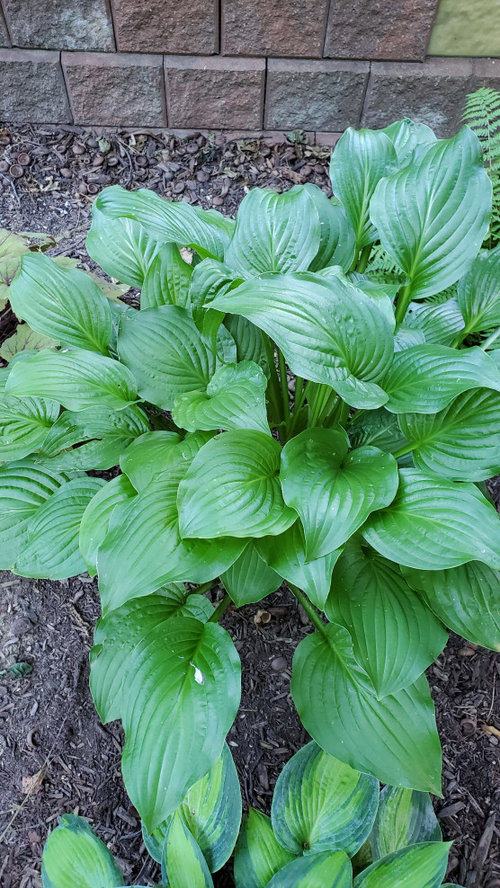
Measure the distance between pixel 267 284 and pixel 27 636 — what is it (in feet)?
3.60

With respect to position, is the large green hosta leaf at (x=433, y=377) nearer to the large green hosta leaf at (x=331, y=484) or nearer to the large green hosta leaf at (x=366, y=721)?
the large green hosta leaf at (x=331, y=484)

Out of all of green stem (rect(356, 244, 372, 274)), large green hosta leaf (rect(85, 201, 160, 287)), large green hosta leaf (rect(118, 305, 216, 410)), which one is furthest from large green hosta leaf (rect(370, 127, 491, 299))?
large green hosta leaf (rect(85, 201, 160, 287))

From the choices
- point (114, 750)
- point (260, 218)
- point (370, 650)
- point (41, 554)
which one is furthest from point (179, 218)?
point (114, 750)

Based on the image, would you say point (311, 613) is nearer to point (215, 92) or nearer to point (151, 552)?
point (151, 552)

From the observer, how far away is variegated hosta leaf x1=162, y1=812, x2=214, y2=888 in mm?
1099

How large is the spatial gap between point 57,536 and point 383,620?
70cm

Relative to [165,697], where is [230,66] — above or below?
above

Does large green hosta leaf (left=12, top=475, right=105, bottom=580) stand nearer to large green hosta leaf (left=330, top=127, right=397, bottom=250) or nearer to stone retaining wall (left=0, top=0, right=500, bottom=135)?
large green hosta leaf (left=330, top=127, right=397, bottom=250)

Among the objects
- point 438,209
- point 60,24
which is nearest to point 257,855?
point 438,209

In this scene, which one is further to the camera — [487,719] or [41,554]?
[487,719]

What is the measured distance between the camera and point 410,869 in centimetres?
112

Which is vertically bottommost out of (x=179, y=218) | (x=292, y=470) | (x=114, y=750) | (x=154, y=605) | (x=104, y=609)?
(x=114, y=750)

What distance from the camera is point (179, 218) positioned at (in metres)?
1.42

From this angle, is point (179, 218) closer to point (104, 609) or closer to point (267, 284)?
point (267, 284)
